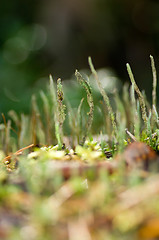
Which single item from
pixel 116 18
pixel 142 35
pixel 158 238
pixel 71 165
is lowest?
pixel 158 238

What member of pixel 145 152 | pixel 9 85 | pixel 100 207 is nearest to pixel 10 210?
pixel 100 207

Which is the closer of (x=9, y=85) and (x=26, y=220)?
(x=26, y=220)

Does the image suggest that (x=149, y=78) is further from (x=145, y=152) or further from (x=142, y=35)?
(x=145, y=152)

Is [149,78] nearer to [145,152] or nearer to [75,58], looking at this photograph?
[75,58]

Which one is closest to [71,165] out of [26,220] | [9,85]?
[26,220]

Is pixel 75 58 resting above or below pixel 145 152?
above

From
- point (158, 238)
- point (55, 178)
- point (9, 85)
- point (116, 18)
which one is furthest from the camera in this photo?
point (116, 18)

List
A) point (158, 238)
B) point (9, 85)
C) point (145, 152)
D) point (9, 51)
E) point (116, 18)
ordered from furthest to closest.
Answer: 1. point (116, 18)
2. point (9, 51)
3. point (9, 85)
4. point (145, 152)
5. point (158, 238)
